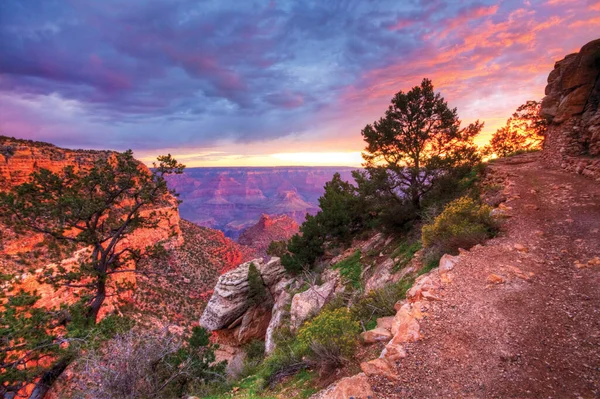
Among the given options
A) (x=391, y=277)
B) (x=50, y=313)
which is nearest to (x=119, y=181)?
(x=50, y=313)

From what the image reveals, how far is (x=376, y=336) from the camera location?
4.84 metres

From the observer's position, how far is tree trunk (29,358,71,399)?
29.8 feet

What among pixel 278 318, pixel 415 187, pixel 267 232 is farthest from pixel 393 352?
pixel 267 232

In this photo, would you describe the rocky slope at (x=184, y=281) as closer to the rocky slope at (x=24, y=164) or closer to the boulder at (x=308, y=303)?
the rocky slope at (x=24, y=164)

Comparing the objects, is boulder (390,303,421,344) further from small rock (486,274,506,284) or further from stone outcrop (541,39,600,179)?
stone outcrop (541,39,600,179)

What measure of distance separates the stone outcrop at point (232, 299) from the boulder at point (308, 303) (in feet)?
23.9

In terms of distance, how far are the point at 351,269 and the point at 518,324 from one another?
9.10 m

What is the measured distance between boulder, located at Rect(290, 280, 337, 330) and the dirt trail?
6.18m

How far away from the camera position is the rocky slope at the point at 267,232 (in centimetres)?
9032

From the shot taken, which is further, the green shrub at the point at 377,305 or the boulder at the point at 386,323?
the green shrub at the point at 377,305

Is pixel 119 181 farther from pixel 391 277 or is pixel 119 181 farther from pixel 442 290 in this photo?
pixel 442 290

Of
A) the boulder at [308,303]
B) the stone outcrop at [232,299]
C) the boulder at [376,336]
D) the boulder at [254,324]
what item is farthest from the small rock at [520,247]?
the boulder at [254,324]

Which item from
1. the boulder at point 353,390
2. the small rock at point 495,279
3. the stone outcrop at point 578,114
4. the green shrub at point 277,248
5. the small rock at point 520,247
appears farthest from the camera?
the green shrub at point 277,248

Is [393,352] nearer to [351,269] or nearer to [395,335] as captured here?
[395,335]
